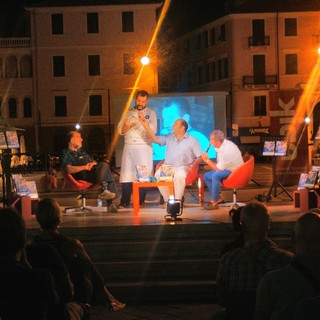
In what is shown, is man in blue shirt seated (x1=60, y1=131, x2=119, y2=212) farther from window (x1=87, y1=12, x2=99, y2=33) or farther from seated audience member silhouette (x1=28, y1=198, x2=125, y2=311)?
window (x1=87, y1=12, x2=99, y2=33)

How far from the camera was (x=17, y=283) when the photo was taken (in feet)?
11.9

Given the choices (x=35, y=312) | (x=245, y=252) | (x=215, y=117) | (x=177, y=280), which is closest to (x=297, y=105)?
(x=215, y=117)

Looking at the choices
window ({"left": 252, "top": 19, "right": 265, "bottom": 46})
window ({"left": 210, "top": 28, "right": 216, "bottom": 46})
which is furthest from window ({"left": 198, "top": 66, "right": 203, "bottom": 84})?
window ({"left": 252, "top": 19, "right": 265, "bottom": 46})

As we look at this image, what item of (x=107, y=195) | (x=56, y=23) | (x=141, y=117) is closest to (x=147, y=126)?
(x=141, y=117)

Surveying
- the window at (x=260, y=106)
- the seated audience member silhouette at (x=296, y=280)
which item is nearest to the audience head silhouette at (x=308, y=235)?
the seated audience member silhouette at (x=296, y=280)

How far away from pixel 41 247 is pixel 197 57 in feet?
177

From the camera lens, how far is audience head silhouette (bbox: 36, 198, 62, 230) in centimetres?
508

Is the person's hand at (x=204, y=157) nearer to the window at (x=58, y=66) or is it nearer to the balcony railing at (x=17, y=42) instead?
the window at (x=58, y=66)

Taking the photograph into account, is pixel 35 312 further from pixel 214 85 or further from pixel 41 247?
pixel 214 85

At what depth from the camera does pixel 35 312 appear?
3.65 meters

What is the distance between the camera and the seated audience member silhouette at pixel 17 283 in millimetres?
3637

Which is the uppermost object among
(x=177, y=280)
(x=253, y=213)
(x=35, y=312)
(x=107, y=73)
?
(x=107, y=73)

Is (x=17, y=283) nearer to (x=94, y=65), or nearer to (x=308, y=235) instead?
(x=308, y=235)

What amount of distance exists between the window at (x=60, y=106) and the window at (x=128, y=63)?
15.7ft
